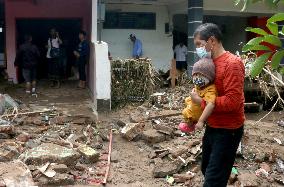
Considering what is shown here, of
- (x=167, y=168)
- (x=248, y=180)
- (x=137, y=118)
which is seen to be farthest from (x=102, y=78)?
(x=248, y=180)

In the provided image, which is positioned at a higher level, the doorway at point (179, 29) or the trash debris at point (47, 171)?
the doorway at point (179, 29)

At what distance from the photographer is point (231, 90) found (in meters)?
3.41

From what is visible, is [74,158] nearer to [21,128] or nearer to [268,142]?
[21,128]

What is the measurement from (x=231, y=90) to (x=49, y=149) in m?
4.34

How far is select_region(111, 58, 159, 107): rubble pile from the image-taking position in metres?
11.3

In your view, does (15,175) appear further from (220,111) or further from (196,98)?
(220,111)

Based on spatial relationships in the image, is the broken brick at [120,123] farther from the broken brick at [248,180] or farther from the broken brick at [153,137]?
the broken brick at [248,180]

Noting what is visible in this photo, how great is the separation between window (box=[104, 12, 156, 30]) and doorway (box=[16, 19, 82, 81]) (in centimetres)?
103

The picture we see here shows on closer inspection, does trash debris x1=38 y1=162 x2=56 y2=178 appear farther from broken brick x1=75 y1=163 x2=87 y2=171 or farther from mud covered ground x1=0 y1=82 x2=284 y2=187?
mud covered ground x1=0 y1=82 x2=284 y2=187

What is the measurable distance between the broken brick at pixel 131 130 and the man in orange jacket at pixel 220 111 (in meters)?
4.76

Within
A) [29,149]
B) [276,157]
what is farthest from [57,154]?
[276,157]

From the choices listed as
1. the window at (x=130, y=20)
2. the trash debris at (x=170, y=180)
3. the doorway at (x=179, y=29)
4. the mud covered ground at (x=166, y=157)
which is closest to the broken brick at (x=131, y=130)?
the mud covered ground at (x=166, y=157)

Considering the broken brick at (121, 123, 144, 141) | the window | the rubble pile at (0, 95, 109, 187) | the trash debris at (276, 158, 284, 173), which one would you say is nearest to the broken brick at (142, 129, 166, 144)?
the broken brick at (121, 123, 144, 141)

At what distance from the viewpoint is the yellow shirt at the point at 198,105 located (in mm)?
3487
